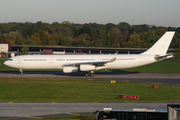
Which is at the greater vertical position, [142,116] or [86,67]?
[86,67]

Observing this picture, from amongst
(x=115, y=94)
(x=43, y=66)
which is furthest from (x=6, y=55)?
(x=115, y=94)

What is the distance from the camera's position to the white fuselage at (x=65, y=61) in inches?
1813

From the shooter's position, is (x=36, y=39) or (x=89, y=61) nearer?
(x=89, y=61)

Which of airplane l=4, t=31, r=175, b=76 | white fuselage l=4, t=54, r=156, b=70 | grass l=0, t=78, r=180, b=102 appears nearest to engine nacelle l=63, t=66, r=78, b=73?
airplane l=4, t=31, r=175, b=76

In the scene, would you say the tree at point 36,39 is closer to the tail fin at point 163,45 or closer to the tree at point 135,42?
the tree at point 135,42

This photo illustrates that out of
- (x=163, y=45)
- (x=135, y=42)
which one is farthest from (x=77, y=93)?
(x=135, y=42)

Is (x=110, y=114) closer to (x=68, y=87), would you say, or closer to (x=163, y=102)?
(x=163, y=102)

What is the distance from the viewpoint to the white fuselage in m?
46.1

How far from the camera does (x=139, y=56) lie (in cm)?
4719

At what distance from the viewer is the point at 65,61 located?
4631cm

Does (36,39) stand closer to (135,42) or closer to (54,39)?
(54,39)

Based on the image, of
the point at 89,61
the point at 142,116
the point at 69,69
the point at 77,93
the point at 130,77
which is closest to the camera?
the point at 142,116

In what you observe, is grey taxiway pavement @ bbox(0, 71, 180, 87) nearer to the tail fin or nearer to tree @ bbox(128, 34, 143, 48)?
the tail fin

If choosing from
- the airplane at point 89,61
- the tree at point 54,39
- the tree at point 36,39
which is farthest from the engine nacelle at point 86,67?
the tree at point 36,39
